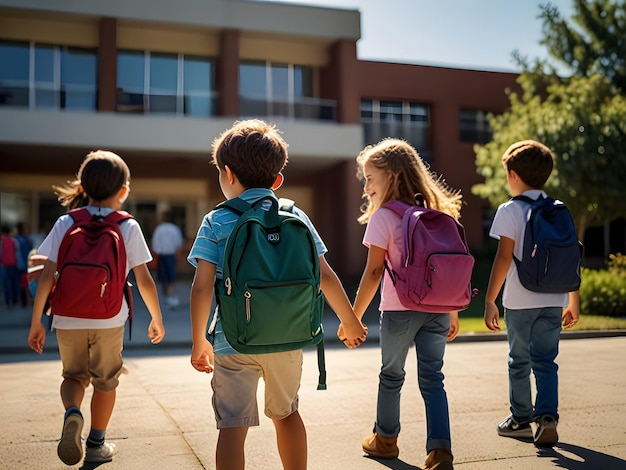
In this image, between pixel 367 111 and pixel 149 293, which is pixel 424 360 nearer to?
pixel 149 293

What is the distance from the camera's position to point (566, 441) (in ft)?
14.1

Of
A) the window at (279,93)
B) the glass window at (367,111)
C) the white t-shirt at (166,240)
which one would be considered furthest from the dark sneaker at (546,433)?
the glass window at (367,111)

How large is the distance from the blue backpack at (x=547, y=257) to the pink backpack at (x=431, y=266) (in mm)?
746

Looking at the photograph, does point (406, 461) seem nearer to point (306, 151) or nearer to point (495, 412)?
point (495, 412)

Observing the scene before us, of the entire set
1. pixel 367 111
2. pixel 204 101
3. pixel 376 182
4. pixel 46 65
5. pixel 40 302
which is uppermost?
pixel 46 65

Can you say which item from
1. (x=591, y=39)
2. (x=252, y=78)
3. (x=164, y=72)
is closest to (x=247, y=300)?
(x=164, y=72)

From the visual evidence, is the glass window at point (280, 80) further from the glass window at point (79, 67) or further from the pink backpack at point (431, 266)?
the pink backpack at point (431, 266)

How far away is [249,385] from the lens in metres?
2.92

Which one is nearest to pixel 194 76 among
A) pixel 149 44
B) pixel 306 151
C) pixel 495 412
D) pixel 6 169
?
pixel 149 44

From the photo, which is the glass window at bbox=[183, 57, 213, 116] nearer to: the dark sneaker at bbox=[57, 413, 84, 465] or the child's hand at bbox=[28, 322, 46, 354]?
the child's hand at bbox=[28, 322, 46, 354]

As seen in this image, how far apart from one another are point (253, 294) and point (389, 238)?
47.2 inches

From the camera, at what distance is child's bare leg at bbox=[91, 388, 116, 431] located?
12.8 ft

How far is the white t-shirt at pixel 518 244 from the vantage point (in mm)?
4262

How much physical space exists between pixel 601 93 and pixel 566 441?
2005 cm
